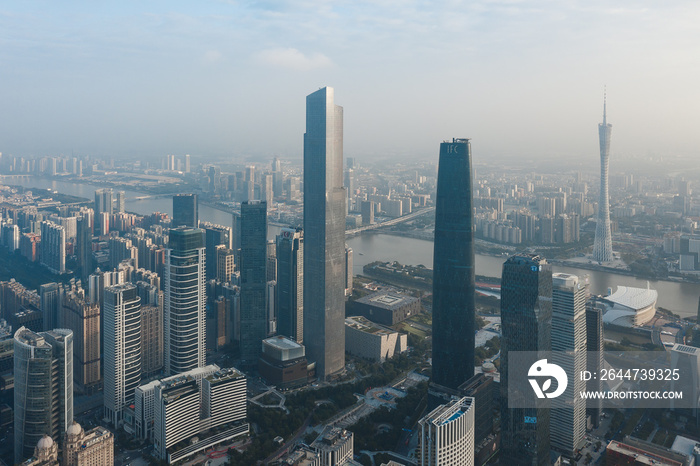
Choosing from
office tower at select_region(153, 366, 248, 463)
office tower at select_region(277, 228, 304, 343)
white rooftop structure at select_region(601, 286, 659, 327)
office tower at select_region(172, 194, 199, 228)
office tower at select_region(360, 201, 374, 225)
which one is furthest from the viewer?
office tower at select_region(360, 201, 374, 225)

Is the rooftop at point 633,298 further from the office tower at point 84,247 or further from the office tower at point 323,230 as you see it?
the office tower at point 84,247

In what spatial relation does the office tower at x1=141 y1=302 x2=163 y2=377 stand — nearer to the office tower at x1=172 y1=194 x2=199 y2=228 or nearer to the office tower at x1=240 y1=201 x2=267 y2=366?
the office tower at x1=240 y1=201 x2=267 y2=366

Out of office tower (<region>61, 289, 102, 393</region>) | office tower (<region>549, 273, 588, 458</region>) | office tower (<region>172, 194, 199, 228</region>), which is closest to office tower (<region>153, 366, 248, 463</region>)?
office tower (<region>61, 289, 102, 393</region>)

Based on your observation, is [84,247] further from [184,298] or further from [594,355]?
[594,355]

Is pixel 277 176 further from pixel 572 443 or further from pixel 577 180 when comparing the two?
pixel 572 443

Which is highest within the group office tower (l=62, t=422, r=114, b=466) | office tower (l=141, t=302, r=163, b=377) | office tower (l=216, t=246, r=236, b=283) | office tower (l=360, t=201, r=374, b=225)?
office tower (l=360, t=201, r=374, b=225)

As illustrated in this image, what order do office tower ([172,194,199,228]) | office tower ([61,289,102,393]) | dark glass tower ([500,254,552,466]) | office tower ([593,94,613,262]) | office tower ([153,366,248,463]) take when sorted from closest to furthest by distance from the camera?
dark glass tower ([500,254,552,466]) → office tower ([153,366,248,463]) → office tower ([61,289,102,393]) → office tower ([593,94,613,262]) → office tower ([172,194,199,228])
